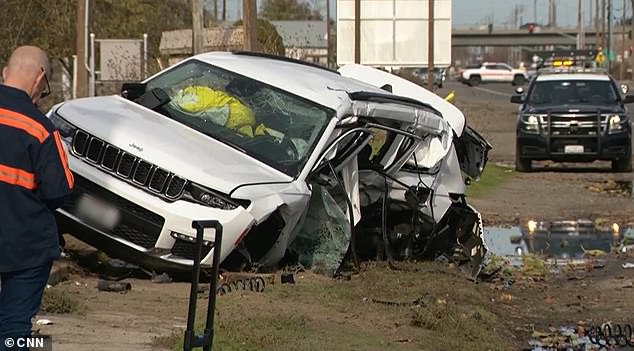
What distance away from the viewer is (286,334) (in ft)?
28.2

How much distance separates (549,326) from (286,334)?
254 cm

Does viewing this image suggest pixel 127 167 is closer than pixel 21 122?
No

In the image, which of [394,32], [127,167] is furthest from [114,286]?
[394,32]

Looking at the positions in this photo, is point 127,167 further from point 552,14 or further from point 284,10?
point 552,14

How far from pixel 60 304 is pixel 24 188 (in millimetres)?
3350

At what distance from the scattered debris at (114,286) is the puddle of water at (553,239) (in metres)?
4.97

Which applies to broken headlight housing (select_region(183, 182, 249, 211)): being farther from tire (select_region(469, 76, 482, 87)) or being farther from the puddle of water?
tire (select_region(469, 76, 482, 87))

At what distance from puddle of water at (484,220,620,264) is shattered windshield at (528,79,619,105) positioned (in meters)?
8.35

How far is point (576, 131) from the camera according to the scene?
2420cm

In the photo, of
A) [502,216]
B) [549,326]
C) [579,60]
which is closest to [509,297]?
[549,326]

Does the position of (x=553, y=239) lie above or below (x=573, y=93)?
below

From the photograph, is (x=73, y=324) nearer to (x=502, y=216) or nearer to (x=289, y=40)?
(x=502, y=216)

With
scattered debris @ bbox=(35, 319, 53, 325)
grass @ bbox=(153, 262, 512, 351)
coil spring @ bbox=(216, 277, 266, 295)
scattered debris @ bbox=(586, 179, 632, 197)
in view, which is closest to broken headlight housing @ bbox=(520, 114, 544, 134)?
scattered debris @ bbox=(586, 179, 632, 197)

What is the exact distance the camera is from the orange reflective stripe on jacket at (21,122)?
5.77m
